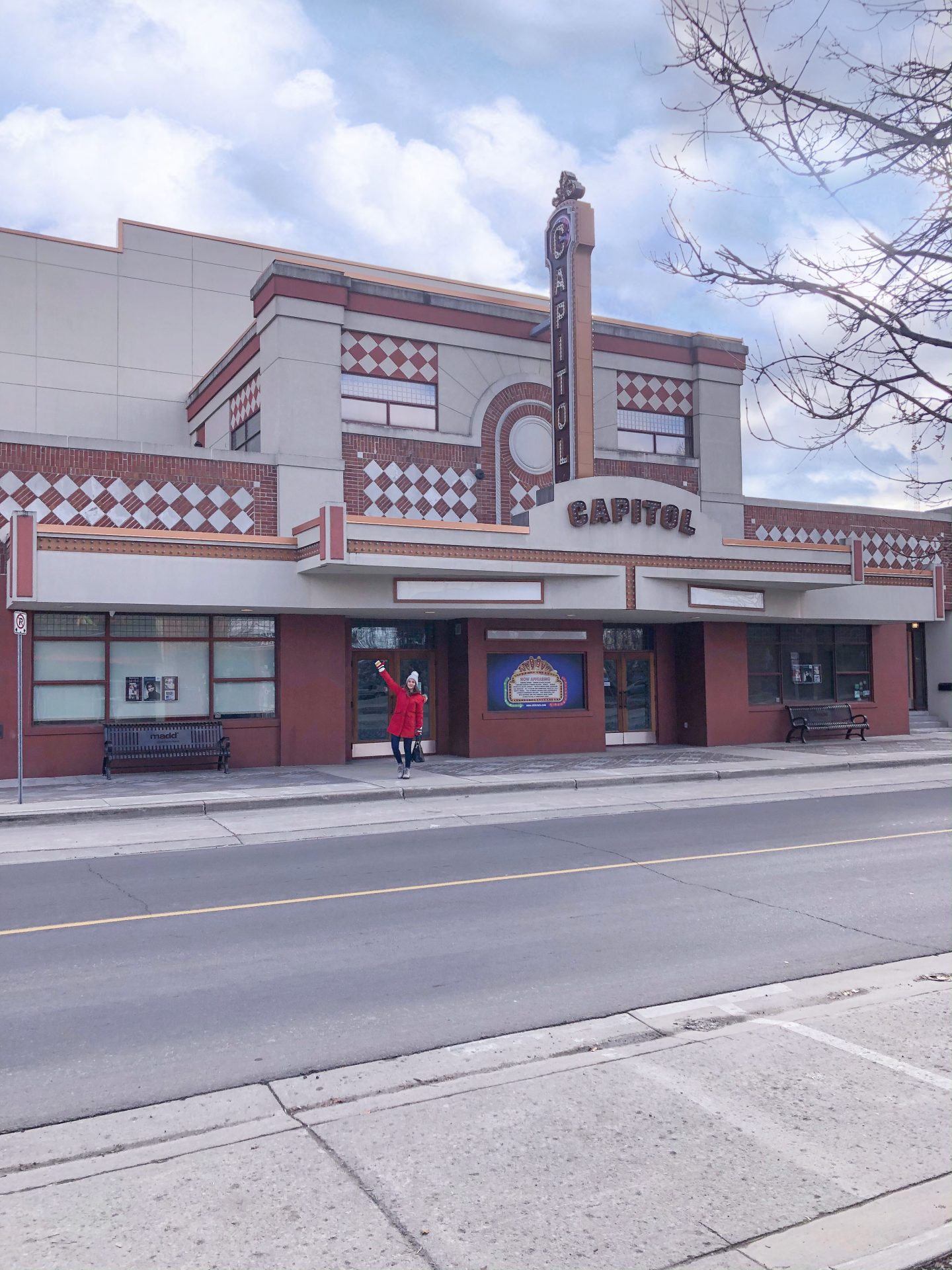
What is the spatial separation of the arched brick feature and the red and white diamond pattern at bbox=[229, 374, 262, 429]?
189 inches

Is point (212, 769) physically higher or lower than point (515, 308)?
lower

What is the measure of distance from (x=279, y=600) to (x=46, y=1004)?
41.2 feet

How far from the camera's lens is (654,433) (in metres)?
24.8

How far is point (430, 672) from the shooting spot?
22.1 metres

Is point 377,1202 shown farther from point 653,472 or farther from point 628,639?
point 653,472

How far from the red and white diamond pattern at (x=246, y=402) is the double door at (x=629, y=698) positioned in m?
9.48

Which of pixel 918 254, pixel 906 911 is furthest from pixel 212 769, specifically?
pixel 918 254

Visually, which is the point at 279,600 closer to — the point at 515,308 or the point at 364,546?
the point at 364,546

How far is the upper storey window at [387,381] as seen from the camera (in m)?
20.9

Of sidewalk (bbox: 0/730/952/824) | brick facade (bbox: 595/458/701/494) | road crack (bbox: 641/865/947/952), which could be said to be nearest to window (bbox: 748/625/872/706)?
sidewalk (bbox: 0/730/952/824)

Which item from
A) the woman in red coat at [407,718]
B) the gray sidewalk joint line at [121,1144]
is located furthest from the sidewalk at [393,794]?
the gray sidewalk joint line at [121,1144]

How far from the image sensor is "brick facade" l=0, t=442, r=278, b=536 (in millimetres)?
18031

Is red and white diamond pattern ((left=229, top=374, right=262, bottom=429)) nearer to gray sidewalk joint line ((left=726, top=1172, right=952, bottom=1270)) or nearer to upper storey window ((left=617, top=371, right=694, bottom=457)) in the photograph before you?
upper storey window ((left=617, top=371, right=694, bottom=457))

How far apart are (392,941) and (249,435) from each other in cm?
1624
